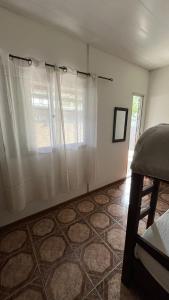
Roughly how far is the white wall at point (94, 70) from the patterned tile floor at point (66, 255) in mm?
310

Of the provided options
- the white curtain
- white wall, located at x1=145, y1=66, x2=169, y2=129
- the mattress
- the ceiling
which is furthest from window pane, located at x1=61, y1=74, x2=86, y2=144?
white wall, located at x1=145, y1=66, x2=169, y2=129

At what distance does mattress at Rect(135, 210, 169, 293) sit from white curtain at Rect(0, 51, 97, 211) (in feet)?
4.41

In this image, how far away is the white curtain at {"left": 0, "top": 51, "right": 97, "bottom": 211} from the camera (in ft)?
5.24

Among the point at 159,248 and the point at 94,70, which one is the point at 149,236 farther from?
the point at 94,70

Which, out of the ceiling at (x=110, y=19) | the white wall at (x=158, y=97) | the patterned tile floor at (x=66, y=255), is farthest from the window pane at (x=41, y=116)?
the white wall at (x=158, y=97)

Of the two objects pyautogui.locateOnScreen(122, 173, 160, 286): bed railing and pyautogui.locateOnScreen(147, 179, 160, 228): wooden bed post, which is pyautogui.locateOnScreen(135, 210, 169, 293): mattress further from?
pyautogui.locateOnScreen(147, 179, 160, 228): wooden bed post

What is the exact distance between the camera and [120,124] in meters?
2.90

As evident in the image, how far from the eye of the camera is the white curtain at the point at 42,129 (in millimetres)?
1596

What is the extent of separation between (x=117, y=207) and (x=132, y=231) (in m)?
1.30

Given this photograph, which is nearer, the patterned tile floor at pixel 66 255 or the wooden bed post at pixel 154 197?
the patterned tile floor at pixel 66 255

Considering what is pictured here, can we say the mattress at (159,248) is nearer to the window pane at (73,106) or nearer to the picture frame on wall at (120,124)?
the window pane at (73,106)

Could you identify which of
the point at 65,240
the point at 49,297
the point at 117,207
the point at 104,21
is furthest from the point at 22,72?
the point at 117,207

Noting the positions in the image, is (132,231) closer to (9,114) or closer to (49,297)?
(49,297)

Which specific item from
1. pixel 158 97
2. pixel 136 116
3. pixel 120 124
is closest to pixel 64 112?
pixel 120 124
